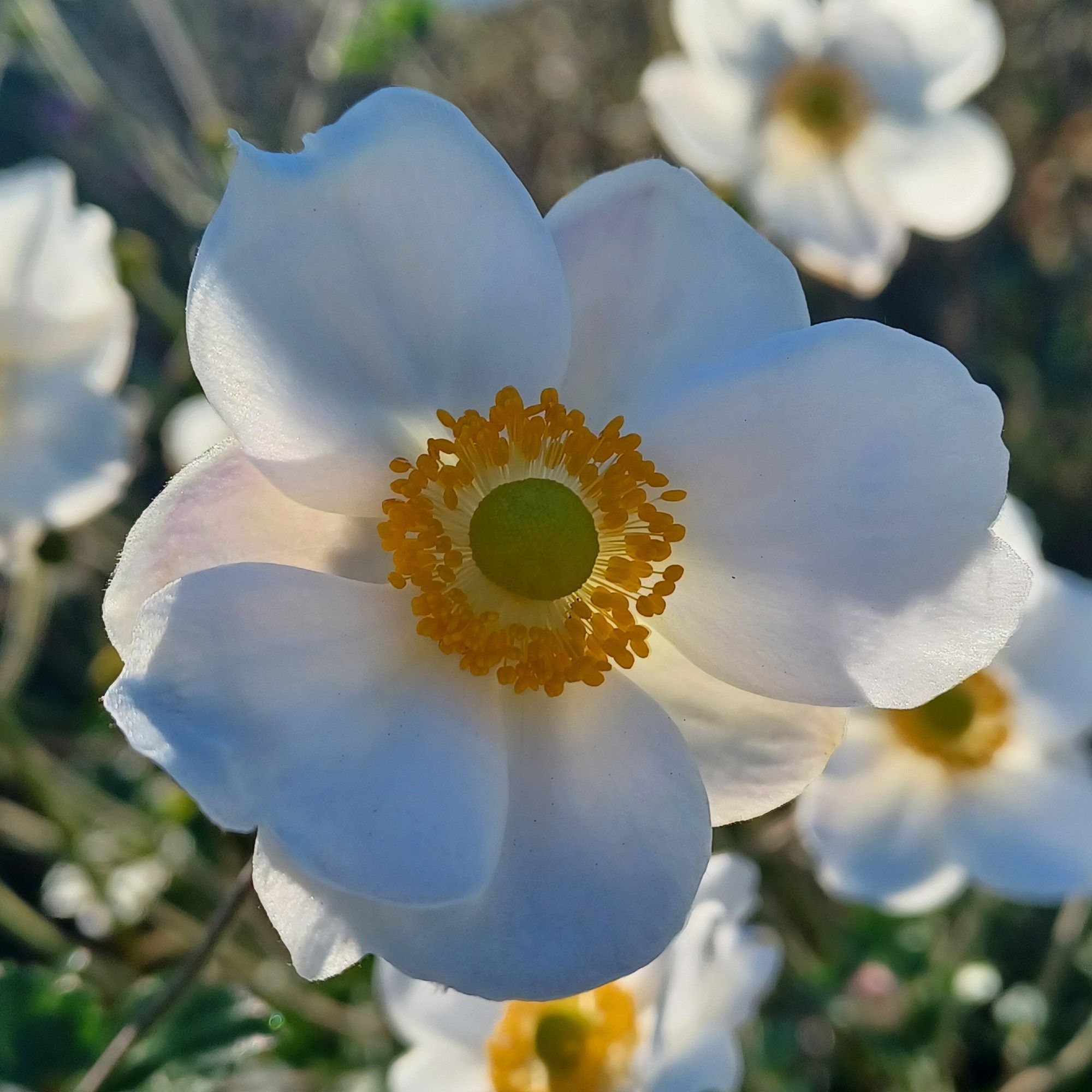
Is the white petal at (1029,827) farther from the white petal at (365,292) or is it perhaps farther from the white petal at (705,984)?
the white petal at (365,292)

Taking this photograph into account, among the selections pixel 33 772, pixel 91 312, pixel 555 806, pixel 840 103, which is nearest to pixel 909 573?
pixel 555 806

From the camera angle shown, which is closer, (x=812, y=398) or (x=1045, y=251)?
(x=812, y=398)

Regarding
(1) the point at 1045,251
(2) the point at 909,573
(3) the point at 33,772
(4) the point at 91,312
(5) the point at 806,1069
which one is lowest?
(5) the point at 806,1069

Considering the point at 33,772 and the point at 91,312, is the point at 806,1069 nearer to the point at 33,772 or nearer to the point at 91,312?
the point at 33,772

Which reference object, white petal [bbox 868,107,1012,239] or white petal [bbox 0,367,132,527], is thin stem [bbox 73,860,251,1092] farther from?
white petal [bbox 868,107,1012,239]

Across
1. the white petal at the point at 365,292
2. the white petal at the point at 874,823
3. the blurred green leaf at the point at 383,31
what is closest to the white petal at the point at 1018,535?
the white petal at the point at 874,823

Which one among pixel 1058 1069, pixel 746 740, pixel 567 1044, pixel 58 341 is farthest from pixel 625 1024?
pixel 58 341

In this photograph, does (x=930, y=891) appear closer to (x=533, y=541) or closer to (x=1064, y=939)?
(x=1064, y=939)

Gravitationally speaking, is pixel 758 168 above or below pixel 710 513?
below

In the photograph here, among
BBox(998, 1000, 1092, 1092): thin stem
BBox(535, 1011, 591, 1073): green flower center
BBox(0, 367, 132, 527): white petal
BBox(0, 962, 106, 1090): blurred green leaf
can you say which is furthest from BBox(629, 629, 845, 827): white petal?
BBox(998, 1000, 1092, 1092): thin stem
